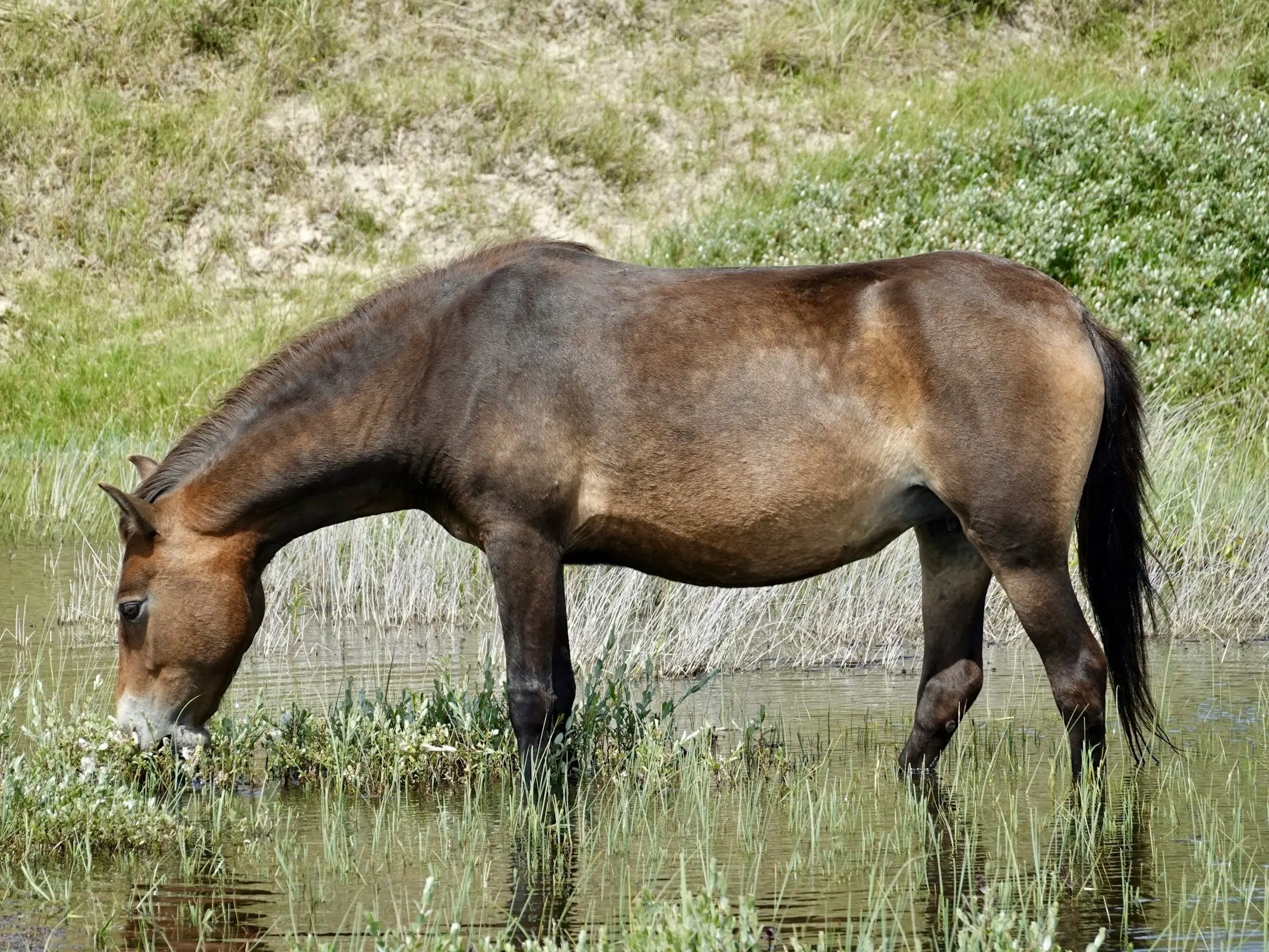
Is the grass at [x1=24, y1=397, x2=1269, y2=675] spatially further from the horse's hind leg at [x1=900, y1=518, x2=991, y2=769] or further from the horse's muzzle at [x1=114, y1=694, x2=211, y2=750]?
the horse's muzzle at [x1=114, y1=694, x2=211, y2=750]

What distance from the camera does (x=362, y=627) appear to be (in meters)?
10.1

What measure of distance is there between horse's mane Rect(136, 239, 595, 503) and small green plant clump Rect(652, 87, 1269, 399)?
9386mm

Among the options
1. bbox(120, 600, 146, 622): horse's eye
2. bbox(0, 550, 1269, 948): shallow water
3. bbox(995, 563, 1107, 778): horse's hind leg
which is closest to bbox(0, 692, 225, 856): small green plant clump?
bbox(0, 550, 1269, 948): shallow water

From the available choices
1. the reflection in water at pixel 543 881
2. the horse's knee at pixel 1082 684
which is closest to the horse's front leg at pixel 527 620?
the reflection in water at pixel 543 881

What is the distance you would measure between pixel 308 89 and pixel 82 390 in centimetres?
616

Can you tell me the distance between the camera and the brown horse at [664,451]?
5.72m

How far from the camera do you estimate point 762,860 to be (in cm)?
500

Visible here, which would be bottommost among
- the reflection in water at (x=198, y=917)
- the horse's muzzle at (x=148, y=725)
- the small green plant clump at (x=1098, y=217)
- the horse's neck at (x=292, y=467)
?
the reflection in water at (x=198, y=917)

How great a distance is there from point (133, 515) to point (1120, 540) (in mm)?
3759

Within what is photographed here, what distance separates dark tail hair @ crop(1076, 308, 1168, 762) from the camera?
19.8 feet

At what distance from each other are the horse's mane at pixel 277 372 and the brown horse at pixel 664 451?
14 mm

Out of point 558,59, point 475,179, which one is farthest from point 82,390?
point 558,59

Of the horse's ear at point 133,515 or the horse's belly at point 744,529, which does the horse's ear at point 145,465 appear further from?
the horse's belly at point 744,529

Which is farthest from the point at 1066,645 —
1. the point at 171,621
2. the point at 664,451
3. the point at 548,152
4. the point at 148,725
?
the point at 548,152
